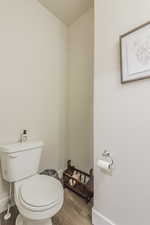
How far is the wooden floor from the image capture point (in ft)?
4.44

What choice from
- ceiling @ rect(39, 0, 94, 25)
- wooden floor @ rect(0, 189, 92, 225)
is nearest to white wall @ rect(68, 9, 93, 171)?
ceiling @ rect(39, 0, 94, 25)

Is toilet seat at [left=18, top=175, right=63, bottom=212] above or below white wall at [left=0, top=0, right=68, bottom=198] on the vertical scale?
below

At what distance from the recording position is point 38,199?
1.09 m

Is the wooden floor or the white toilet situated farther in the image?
the wooden floor

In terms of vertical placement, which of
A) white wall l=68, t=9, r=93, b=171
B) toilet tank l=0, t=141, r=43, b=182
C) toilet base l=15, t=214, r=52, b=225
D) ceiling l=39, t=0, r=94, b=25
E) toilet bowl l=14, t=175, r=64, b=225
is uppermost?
ceiling l=39, t=0, r=94, b=25

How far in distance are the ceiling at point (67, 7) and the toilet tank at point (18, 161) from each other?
186cm

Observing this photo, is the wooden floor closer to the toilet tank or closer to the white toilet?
the white toilet

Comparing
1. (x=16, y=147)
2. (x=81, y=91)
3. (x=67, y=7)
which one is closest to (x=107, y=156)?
(x=16, y=147)

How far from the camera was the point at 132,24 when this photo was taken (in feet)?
3.29

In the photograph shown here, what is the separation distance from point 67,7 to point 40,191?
7.47 feet

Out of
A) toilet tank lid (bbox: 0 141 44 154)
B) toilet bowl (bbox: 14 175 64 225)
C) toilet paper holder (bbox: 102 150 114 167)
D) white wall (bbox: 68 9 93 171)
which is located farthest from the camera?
white wall (bbox: 68 9 93 171)

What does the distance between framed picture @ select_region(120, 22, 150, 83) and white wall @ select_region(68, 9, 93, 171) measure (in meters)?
0.83

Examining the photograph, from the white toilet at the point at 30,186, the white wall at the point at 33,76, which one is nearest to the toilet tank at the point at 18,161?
the white toilet at the point at 30,186

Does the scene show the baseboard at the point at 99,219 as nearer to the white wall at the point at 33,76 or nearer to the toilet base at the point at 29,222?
the toilet base at the point at 29,222
